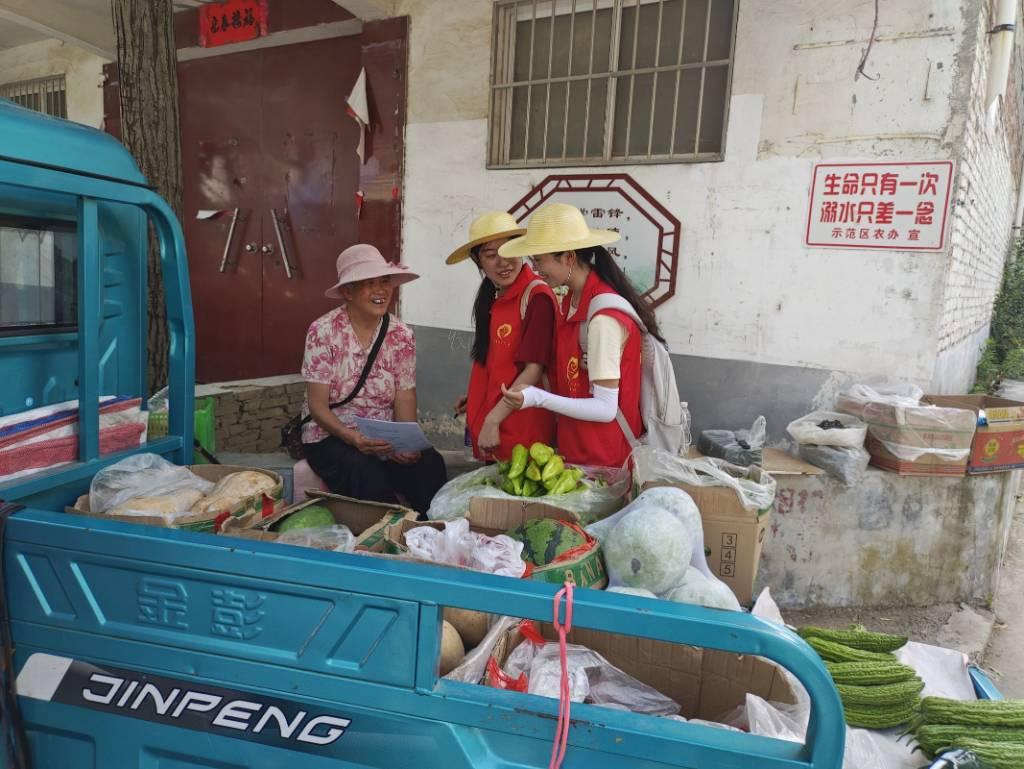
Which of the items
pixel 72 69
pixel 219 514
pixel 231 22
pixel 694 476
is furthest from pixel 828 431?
pixel 72 69

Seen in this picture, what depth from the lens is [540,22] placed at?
5.05m

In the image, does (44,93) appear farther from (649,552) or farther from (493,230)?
(649,552)

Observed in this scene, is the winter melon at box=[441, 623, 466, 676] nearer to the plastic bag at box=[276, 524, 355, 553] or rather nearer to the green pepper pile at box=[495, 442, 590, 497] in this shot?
the plastic bag at box=[276, 524, 355, 553]

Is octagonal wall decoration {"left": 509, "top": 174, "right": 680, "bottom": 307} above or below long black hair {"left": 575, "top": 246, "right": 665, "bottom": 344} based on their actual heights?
above

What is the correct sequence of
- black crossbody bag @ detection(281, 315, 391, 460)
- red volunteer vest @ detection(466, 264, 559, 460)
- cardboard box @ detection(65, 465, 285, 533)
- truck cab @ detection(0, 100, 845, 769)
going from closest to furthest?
truck cab @ detection(0, 100, 845, 769), cardboard box @ detection(65, 465, 285, 533), red volunteer vest @ detection(466, 264, 559, 460), black crossbody bag @ detection(281, 315, 391, 460)

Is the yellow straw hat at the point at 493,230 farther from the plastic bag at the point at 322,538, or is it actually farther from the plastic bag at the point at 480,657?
the plastic bag at the point at 480,657

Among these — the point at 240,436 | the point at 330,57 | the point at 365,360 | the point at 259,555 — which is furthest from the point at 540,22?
the point at 259,555

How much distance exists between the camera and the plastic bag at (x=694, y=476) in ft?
8.10

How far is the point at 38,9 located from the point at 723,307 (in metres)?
7.09

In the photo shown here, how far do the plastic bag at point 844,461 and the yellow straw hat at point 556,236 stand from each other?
1976 millimetres

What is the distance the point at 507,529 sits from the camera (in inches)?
88.7

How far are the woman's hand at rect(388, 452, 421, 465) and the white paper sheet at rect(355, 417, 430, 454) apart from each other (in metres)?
0.15

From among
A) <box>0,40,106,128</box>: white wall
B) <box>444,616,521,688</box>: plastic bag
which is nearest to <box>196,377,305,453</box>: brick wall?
<box>444,616,521,688</box>: plastic bag

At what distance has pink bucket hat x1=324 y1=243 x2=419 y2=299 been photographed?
120 inches
